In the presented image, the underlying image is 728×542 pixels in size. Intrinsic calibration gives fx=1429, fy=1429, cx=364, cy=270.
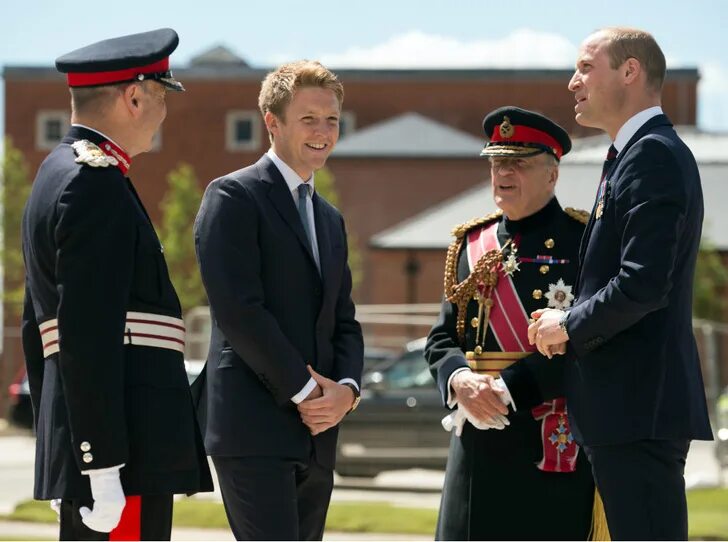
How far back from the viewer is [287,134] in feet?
16.1

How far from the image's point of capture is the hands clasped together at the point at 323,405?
469 centimetres

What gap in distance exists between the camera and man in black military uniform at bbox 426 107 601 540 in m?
5.29

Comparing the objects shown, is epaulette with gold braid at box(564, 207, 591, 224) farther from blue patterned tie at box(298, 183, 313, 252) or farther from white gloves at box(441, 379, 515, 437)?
blue patterned tie at box(298, 183, 313, 252)

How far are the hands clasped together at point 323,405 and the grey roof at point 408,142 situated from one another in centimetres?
4663

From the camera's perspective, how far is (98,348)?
3.96 meters

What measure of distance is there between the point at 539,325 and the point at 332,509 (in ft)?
20.8

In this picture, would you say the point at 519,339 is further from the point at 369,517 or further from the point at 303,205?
the point at 369,517

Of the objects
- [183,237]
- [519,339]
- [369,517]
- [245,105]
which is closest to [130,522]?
[519,339]

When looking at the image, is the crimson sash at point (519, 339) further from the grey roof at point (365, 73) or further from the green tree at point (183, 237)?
the grey roof at point (365, 73)

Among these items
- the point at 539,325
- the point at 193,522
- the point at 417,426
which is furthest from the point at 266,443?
the point at 417,426

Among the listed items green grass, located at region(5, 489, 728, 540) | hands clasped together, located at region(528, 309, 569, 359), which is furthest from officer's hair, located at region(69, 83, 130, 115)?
green grass, located at region(5, 489, 728, 540)

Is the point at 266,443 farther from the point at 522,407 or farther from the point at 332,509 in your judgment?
the point at 332,509

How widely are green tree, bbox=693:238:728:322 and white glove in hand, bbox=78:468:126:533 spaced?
3355 centimetres

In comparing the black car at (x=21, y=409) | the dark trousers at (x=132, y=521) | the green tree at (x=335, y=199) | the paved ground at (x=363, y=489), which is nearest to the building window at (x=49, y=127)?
the green tree at (x=335, y=199)
